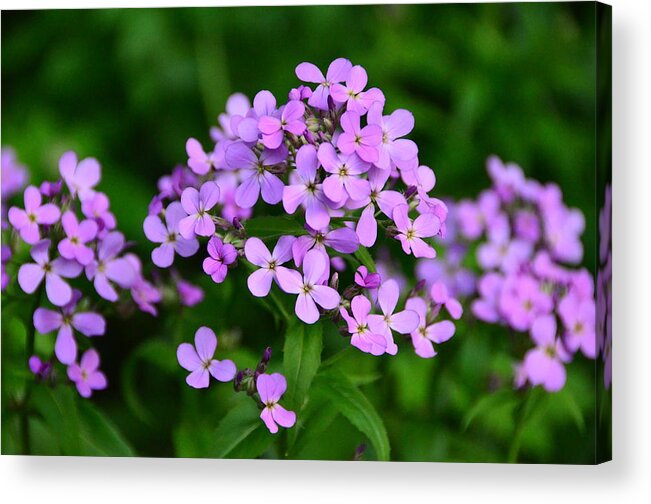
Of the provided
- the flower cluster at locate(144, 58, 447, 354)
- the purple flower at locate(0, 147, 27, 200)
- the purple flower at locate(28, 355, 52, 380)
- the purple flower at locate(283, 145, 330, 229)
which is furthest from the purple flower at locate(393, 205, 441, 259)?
the purple flower at locate(0, 147, 27, 200)

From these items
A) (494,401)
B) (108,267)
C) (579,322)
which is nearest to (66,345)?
(108,267)

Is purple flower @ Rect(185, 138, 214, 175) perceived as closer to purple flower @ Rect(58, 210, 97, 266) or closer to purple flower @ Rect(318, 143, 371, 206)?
purple flower @ Rect(58, 210, 97, 266)

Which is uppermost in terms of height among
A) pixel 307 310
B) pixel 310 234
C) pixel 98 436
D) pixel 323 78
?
pixel 323 78

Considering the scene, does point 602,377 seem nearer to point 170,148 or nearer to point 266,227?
point 266,227

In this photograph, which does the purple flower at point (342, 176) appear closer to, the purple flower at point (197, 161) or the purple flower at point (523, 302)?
the purple flower at point (197, 161)

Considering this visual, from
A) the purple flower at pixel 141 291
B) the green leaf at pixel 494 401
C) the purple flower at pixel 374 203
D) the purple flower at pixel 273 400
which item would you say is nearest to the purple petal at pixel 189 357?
the purple flower at pixel 273 400

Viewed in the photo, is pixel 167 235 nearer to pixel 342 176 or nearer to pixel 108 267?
pixel 108 267
